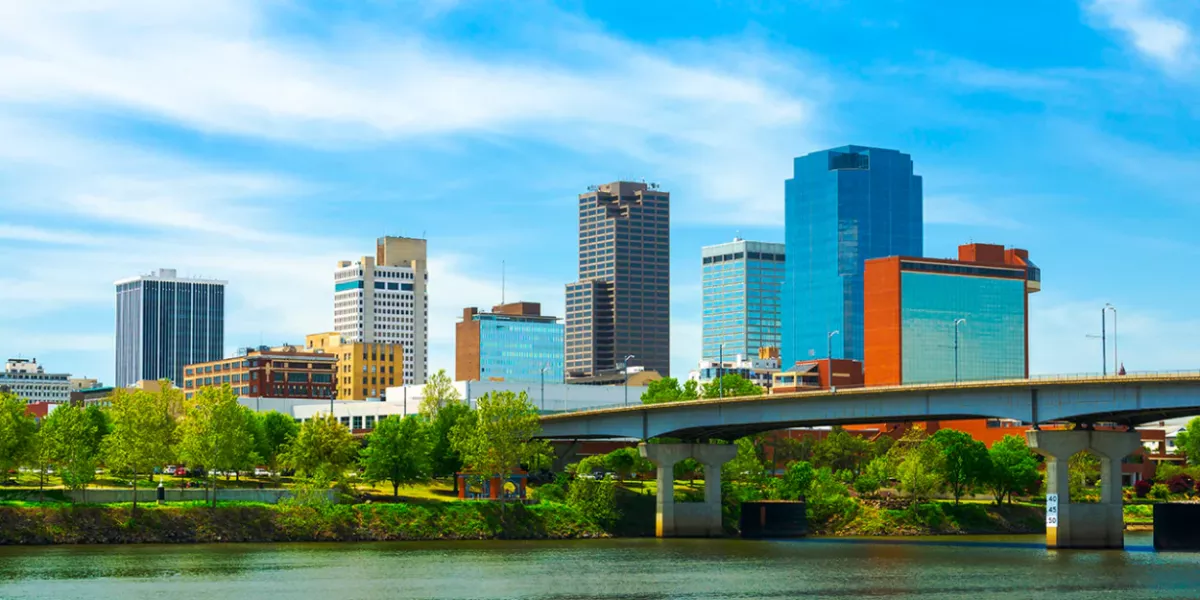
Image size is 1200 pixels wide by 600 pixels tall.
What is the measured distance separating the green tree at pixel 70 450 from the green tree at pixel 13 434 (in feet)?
4.55

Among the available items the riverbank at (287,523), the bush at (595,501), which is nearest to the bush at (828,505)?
the bush at (595,501)

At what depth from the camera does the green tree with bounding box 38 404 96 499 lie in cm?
13425

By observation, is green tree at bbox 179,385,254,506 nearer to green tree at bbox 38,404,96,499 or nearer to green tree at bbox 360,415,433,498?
green tree at bbox 38,404,96,499

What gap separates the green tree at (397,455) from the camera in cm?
15425

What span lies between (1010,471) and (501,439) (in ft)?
203

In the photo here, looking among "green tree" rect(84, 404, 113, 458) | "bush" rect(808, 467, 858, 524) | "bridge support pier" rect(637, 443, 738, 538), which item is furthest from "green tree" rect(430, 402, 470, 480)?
"bush" rect(808, 467, 858, 524)

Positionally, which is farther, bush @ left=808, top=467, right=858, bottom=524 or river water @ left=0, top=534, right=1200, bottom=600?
bush @ left=808, top=467, right=858, bottom=524

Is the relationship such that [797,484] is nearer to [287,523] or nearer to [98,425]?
[287,523]

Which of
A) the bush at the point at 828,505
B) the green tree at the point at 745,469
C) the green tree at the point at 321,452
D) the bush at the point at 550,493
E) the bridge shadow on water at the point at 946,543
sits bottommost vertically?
the bridge shadow on water at the point at 946,543

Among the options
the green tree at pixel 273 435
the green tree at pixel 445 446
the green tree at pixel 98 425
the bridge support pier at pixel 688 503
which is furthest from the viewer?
the green tree at pixel 273 435

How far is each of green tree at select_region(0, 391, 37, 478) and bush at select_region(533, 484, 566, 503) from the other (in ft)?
148

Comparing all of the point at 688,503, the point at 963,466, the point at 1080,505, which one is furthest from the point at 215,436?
the point at 963,466

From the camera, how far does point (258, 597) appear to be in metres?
86.5

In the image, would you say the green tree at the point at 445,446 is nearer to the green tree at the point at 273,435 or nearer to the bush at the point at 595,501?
the bush at the point at 595,501
